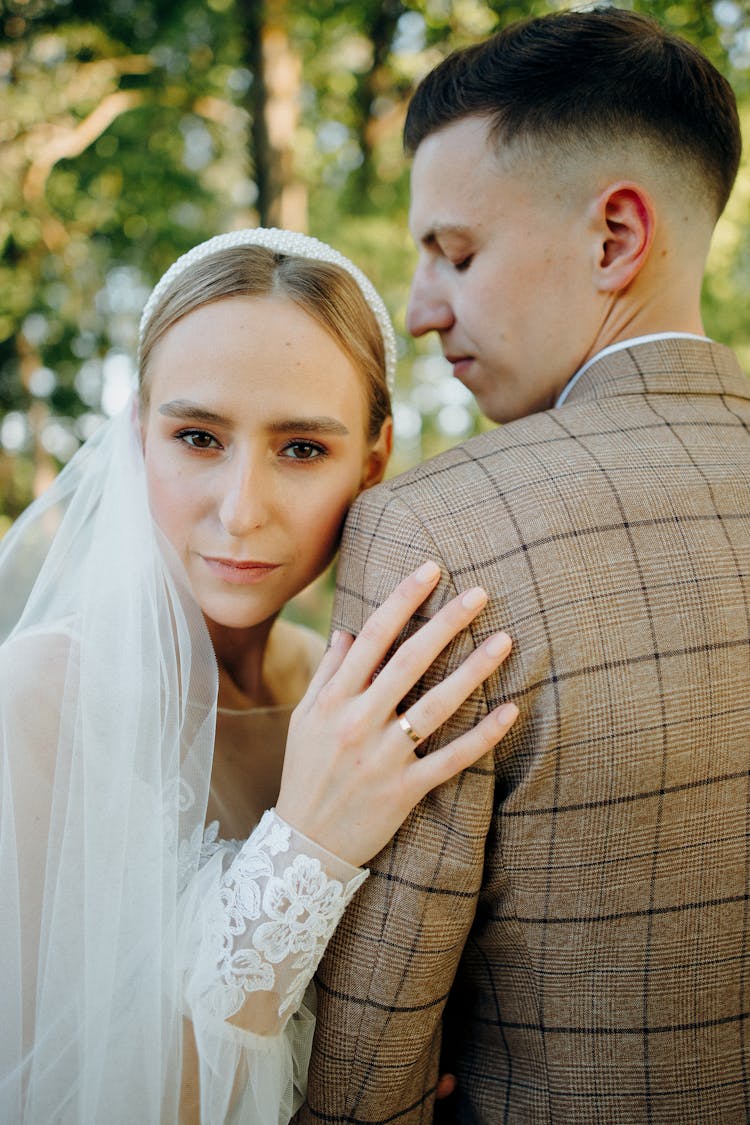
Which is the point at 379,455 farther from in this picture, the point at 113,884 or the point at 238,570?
the point at 113,884

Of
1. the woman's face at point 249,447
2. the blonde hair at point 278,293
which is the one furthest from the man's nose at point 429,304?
the woman's face at point 249,447

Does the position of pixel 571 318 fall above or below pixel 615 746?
above

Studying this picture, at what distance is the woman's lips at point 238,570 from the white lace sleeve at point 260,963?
2.03ft

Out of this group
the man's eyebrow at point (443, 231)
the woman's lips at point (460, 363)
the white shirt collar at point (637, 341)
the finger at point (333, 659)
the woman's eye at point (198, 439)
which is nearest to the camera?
the finger at point (333, 659)

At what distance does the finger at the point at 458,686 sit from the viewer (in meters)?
1.46

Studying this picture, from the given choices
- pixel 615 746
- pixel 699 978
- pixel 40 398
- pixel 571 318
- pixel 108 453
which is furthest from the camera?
pixel 40 398

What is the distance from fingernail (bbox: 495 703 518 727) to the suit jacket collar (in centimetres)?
68

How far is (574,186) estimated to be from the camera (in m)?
2.10

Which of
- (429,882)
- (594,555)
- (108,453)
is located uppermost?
(108,453)

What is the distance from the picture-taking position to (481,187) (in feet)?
7.18

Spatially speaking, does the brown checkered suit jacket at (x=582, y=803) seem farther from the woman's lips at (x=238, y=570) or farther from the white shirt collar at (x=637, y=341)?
the woman's lips at (x=238, y=570)

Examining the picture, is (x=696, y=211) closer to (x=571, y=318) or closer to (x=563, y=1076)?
(x=571, y=318)

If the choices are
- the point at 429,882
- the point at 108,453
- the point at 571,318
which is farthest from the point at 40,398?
the point at 429,882

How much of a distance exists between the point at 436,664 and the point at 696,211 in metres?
1.37
